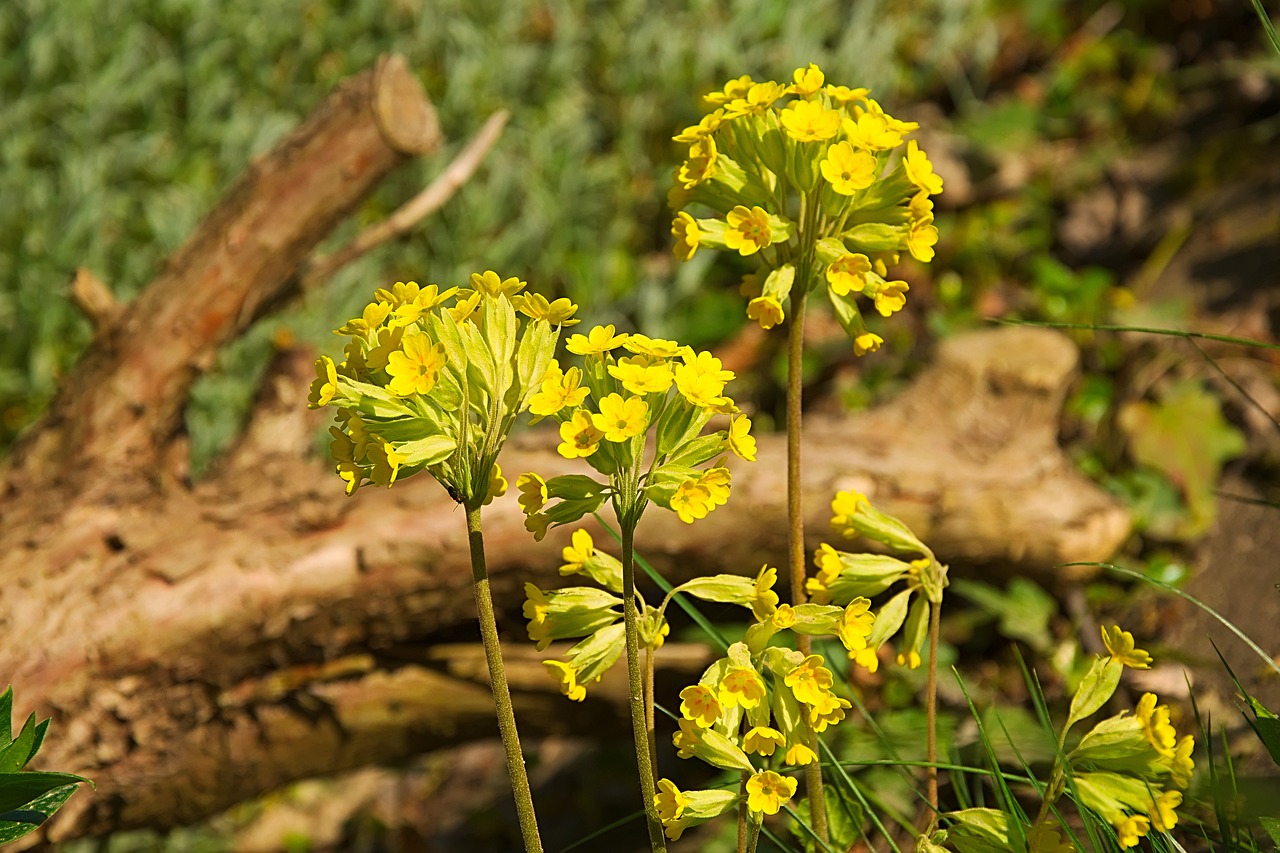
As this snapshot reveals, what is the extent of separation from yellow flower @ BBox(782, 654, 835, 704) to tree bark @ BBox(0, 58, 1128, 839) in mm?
1356

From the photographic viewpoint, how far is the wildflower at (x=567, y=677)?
1191 millimetres

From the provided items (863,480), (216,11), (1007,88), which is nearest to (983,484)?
(863,480)

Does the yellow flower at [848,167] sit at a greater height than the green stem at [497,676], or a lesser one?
greater

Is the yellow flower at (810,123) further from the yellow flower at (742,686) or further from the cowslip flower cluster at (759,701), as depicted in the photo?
the yellow flower at (742,686)

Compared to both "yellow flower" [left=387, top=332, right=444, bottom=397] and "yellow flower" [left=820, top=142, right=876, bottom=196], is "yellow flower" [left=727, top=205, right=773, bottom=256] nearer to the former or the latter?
"yellow flower" [left=820, top=142, right=876, bottom=196]

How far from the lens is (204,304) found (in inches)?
110

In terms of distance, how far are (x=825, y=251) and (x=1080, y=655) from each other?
68.8 inches

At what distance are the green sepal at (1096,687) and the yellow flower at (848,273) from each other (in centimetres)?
52

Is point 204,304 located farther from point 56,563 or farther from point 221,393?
point 221,393

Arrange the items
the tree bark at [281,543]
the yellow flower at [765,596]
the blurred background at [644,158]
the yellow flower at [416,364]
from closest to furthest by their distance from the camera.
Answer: the yellow flower at [416,364]
the yellow flower at [765,596]
the tree bark at [281,543]
the blurred background at [644,158]

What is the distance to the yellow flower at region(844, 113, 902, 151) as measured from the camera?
1246mm

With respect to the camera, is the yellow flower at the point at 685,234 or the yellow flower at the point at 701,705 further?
the yellow flower at the point at 685,234

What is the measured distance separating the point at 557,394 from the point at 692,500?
175 mm

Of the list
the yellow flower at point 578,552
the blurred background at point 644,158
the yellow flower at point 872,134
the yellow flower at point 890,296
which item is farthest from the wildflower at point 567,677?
the blurred background at point 644,158
